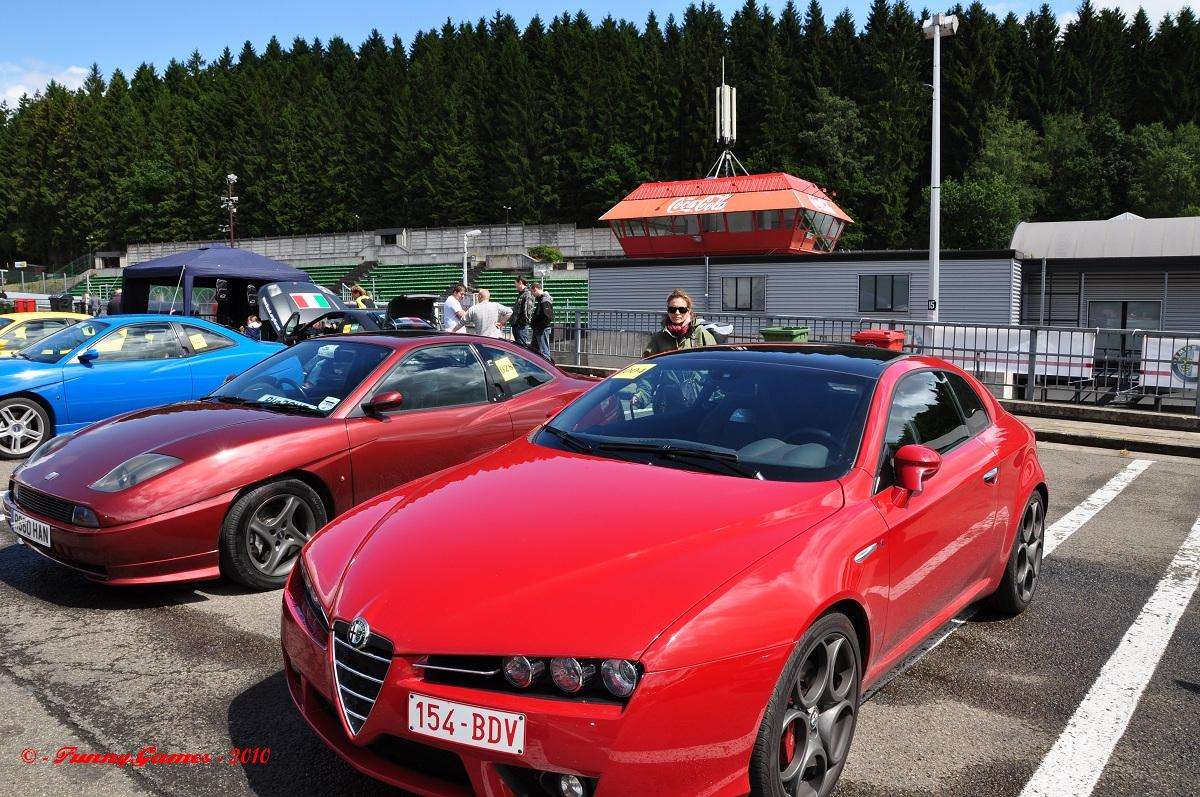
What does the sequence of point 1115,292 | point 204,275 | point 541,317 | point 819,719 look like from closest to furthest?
1. point 819,719
2. point 541,317
3. point 204,275
4. point 1115,292

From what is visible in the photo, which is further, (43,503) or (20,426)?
(20,426)

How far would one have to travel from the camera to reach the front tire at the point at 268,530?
4770 millimetres

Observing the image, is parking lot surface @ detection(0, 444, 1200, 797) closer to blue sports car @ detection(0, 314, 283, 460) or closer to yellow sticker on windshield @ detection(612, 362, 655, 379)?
yellow sticker on windshield @ detection(612, 362, 655, 379)

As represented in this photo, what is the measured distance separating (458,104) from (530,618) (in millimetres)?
99366

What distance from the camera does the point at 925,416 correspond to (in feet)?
13.0

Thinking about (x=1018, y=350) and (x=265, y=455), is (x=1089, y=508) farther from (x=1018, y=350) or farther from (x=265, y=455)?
(x=1018, y=350)

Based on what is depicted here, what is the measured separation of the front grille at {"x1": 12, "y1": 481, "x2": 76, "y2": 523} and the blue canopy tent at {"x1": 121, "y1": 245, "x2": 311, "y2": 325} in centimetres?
1434

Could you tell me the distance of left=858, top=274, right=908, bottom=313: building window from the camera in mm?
27047

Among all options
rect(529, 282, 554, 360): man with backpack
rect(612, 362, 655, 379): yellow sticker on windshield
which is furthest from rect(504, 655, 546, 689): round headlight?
rect(529, 282, 554, 360): man with backpack

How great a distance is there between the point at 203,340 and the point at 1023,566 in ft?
27.1

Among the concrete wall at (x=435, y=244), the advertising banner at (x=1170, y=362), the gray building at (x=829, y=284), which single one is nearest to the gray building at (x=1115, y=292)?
the gray building at (x=829, y=284)

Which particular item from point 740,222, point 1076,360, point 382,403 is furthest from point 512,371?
point 740,222

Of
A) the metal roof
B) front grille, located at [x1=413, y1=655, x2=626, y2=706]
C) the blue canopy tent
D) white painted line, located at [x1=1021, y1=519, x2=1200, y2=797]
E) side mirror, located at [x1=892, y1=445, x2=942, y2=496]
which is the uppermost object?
the metal roof

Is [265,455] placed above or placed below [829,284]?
below
